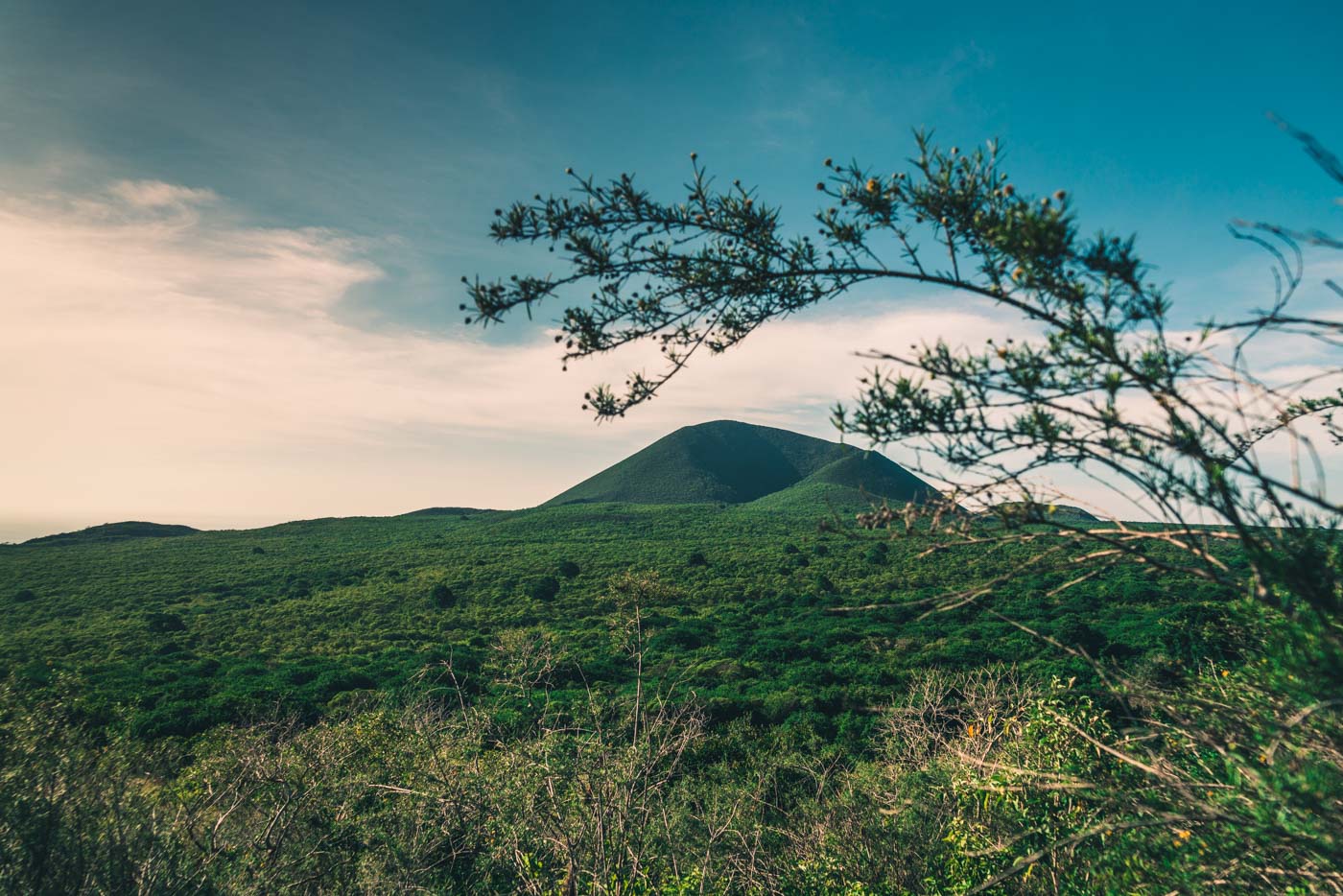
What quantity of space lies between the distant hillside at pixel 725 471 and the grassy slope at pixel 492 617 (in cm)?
5220

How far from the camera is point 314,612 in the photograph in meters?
45.1

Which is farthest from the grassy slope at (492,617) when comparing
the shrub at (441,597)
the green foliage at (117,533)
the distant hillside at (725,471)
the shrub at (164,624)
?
the distant hillside at (725,471)

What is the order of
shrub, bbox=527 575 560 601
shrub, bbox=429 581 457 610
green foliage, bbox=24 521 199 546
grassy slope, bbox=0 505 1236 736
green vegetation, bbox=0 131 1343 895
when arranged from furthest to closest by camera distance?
1. green foliage, bbox=24 521 199 546
2. shrub, bbox=527 575 560 601
3. shrub, bbox=429 581 457 610
4. grassy slope, bbox=0 505 1236 736
5. green vegetation, bbox=0 131 1343 895

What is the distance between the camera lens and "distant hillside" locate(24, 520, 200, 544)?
78.9 metres

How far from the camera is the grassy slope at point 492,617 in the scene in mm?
28875

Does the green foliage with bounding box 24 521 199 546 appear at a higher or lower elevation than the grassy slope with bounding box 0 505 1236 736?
higher

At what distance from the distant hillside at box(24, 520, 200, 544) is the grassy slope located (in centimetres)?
699

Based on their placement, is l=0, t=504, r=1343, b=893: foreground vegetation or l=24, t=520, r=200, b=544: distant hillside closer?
l=0, t=504, r=1343, b=893: foreground vegetation

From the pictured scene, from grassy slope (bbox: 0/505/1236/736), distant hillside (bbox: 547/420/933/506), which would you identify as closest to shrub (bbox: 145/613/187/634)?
grassy slope (bbox: 0/505/1236/736)

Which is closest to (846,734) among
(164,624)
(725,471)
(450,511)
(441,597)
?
(441,597)

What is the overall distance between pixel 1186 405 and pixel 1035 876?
713 cm

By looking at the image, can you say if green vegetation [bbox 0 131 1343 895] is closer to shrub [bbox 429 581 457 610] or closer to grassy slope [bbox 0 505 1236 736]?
grassy slope [bbox 0 505 1236 736]

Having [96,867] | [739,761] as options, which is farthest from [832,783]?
[96,867]

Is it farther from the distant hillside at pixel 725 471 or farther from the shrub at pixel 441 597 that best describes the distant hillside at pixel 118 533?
the distant hillside at pixel 725 471
